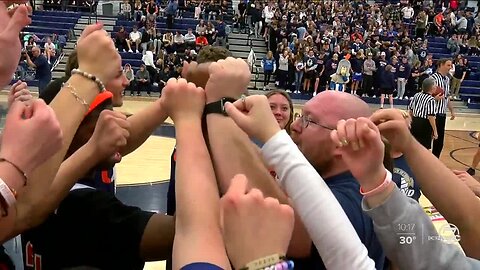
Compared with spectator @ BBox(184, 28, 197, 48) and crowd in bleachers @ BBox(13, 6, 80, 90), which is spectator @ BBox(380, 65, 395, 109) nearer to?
spectator @ BBox(184, 28, 197, 48)

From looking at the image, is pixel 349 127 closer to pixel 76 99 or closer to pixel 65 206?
pixel 76 99

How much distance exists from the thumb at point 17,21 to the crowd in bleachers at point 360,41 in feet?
57.8

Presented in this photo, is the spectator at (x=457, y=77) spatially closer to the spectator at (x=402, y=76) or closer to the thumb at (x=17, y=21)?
the spectator at (x=402, y=76)

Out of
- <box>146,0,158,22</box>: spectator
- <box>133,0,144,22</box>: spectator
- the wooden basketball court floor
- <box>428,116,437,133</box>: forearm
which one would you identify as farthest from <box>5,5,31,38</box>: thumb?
<box>133,0,144,22</box>: spectator

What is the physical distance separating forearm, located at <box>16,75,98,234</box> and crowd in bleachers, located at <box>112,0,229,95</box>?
14251 mm

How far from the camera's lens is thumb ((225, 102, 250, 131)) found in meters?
1.30

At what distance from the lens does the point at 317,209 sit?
1271mm

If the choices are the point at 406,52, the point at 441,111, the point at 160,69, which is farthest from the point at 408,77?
the point at 441,111

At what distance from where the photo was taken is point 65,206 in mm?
1698

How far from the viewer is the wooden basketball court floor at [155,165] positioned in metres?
6.68

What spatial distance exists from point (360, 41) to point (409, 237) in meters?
20.5

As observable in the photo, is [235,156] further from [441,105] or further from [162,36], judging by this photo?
[162,36]

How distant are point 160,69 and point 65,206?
16539 mm

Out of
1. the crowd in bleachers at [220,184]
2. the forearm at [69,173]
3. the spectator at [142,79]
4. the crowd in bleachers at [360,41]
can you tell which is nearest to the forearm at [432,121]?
the crowd in bleachers at [220,184]
